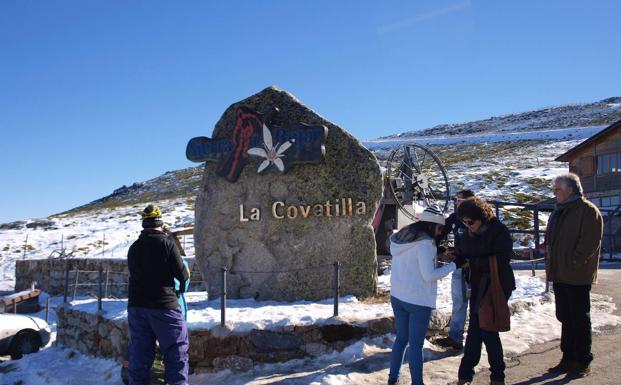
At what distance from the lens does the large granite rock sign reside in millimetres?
8797

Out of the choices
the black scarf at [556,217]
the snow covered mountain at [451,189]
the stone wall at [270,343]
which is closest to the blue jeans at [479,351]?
the black scarf at [556,217]

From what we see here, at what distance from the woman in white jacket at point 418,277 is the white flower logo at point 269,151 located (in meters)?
4.28

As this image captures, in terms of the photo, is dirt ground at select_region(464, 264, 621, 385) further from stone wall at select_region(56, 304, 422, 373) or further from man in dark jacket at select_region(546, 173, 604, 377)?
stone wall at select_region(56, 304, 422, 373)

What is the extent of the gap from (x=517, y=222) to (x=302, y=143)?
20.1 m

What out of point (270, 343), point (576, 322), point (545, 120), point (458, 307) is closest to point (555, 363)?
point (576, 322)

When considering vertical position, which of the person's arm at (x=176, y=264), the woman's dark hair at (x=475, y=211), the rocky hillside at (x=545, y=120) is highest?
the rocky hillside at (x=545, y=120)

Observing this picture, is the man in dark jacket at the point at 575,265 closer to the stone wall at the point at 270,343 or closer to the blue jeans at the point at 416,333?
the blue jeans at the point at 416,333

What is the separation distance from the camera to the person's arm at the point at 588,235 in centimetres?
526

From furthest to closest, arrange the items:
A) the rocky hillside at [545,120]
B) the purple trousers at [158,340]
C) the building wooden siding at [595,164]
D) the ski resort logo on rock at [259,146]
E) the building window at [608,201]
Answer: the rocky hillside at [545,120] → the building wooden siding at [595,164] → the building window at [608,201] → the ski resort logo on rock at [259,146] → the purple trousers at [158,340]

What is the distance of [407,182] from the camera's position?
1571cm

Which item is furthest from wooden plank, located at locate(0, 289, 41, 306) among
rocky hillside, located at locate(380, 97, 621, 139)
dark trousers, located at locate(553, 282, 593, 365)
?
rocky hillside, located at locate(380, 97, 621, 139)

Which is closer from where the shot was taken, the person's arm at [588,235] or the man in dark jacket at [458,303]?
the person's arm at [588,235]

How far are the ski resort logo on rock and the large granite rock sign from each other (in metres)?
0.02

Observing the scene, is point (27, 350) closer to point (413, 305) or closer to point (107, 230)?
point (413, 305)
